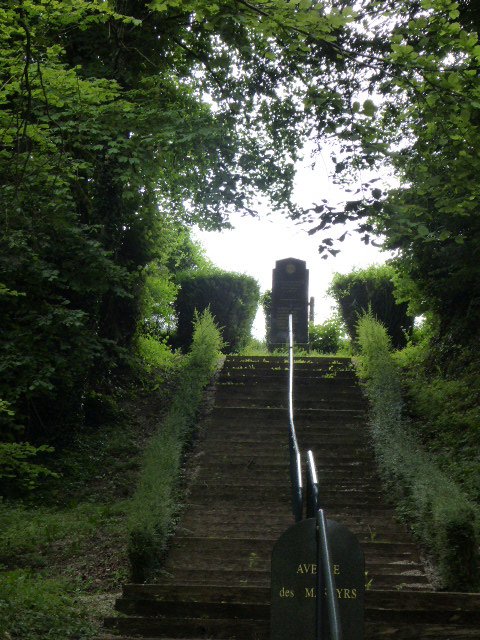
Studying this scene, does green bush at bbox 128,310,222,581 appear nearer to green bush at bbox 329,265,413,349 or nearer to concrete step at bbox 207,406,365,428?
concrete step at bbox 207,406,365,428

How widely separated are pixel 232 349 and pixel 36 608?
44.5 ft

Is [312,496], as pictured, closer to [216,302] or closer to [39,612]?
[39,612]

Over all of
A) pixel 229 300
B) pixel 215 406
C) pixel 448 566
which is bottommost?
pixel 448 566

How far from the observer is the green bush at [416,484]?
589 cm

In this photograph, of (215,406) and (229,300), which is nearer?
(215,406)

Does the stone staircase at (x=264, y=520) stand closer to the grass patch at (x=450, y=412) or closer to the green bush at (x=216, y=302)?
the grass patch at (x=450, y=412)

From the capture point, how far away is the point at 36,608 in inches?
210

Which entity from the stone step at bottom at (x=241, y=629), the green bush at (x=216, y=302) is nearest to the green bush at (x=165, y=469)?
the stone step at bottom at (x=241, y=629)

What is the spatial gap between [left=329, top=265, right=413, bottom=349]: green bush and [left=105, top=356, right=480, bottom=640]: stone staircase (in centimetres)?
317

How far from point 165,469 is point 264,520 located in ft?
4.22

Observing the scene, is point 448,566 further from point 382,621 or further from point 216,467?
point 216,467

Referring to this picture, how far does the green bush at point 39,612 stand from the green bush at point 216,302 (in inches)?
505

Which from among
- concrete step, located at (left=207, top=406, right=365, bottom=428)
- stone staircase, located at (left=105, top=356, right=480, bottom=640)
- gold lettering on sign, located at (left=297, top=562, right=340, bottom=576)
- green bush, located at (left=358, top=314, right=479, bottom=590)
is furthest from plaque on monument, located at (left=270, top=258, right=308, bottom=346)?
gold lettering on sign, located at (left=297, top=562, right=340, bottom=576)

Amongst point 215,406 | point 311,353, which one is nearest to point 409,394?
point 215,406
